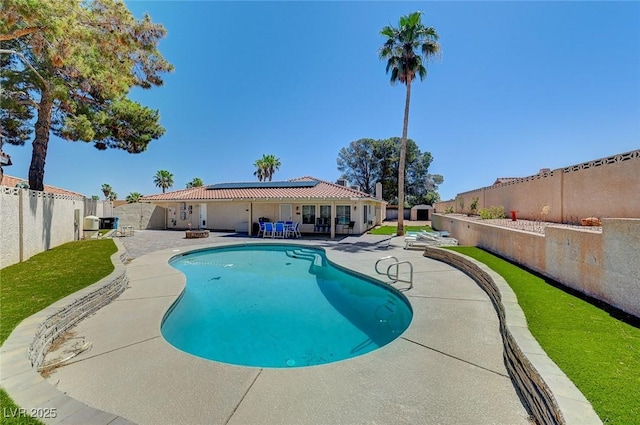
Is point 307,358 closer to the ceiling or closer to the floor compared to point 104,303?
closer to the floor

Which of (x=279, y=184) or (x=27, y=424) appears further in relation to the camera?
(x=279, y=184)

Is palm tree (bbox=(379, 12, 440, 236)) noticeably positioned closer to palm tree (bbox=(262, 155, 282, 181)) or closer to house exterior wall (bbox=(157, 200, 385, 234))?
house exterior wall (bbox=(157, 200, 385, 234))

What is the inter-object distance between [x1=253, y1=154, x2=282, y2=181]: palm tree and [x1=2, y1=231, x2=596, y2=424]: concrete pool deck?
128 feet

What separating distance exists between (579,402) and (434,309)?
3.27m

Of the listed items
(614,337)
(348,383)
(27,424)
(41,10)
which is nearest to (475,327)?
(614,337)

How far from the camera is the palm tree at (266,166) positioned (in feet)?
140

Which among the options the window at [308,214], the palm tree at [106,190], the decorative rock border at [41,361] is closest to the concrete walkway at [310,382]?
the decorative rock border at [41,361]

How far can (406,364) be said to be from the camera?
142 inches

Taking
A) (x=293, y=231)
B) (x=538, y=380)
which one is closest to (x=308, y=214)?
(x=293, y=231)

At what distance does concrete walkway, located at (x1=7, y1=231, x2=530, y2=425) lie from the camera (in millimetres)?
2707

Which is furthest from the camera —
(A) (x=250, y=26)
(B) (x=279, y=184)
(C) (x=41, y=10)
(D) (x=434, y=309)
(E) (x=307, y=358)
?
(B) (x=279, y=184)

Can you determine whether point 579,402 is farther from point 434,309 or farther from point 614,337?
point 434,309

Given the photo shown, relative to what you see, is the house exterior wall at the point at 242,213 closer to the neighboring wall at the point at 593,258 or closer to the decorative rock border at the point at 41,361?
the neighboring wall at the point at 593,258

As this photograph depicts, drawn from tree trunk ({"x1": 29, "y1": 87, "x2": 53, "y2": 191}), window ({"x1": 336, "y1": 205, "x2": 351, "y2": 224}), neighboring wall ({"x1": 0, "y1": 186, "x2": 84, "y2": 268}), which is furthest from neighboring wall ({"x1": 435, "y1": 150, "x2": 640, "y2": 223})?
tree trunk ({"x1": 29, "y1": 87, "x2": 53, "y2": 191})
